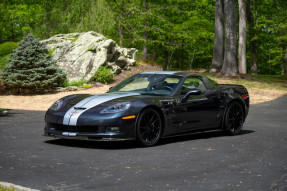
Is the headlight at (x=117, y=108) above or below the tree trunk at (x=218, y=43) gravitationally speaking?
below

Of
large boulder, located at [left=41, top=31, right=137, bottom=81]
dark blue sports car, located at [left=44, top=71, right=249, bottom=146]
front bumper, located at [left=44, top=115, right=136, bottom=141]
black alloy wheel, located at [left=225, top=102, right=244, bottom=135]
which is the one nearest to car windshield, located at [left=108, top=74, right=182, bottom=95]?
dark blue sports car, located at [left=44, top=71, right=249, bottom=146]

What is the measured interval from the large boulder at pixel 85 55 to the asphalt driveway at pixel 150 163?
13987 millimetres

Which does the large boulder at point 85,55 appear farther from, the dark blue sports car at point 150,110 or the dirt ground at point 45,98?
the dark blue sports car at point 150,110

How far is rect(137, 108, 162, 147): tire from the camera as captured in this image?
7.84 metres

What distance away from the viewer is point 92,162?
6.55 metres

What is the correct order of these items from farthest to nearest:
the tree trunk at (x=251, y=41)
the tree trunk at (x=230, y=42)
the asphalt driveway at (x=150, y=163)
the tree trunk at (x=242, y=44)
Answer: the tree trunk at (x=251, y=41)
the tree trunk at (x=242, y=44)
the tree trunk at (x=230, y=42)
the asphalt driveway at (x=150, y=163)

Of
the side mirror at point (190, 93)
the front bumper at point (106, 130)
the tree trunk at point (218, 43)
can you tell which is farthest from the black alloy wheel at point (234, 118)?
the tree trunk at point (218, 43)

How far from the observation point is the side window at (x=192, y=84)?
8.91m

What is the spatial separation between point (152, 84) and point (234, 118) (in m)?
2.22

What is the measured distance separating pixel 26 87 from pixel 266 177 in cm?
1755

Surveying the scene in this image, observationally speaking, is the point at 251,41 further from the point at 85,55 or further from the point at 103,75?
the point at 103,75

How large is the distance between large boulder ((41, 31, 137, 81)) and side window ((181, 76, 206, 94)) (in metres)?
14.6

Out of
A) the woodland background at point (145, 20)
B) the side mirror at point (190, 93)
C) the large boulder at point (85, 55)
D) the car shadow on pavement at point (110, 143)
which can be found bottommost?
the car shadow on pavement at point (110, 143)

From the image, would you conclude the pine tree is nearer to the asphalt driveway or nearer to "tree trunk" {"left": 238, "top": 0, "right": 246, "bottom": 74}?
the asphalt driveway
